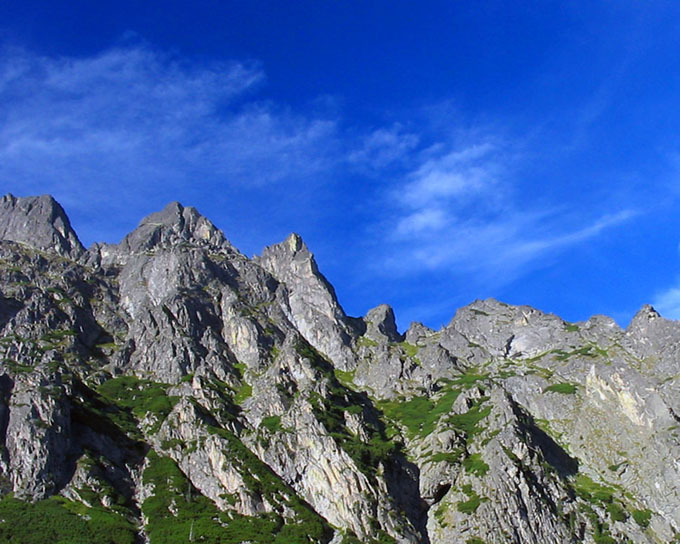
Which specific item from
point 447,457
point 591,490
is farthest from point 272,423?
point 591,490

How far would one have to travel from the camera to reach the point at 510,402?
18050cm

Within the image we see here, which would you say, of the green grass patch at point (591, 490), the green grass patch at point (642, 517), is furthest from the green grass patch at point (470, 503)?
the green grass patch at point (642, 517)

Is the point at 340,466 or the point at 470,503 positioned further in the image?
the point at 340,466

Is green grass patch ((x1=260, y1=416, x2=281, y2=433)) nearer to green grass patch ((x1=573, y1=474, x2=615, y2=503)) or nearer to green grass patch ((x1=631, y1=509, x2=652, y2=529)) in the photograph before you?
green grass patch ((x1=573, y1=474, x2=615, y2=503))

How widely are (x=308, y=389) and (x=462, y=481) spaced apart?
55.0m

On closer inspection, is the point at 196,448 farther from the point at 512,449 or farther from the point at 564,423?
the point at 564,423

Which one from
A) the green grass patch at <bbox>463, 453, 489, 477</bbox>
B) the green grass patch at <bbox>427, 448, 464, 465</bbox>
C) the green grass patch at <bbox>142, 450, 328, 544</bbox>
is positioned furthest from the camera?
the green grass patch at <bbox>427, 448, 464, 465</bbox>

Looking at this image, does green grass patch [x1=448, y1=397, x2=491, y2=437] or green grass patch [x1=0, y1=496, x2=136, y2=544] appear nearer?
green grass patch [x1=0, y1=496, x2=136, y2=544]

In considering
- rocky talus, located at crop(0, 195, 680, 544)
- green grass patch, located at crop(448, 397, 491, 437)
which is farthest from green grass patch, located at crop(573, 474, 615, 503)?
green grass patch, located at crop(448, 397, 491, 437)

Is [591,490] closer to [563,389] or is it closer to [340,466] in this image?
[563,389]

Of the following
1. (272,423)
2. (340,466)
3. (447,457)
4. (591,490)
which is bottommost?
(591,490)

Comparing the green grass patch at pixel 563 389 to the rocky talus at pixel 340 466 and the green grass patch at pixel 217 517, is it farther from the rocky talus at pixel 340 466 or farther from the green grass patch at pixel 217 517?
the green grass patch at pixel 217 517

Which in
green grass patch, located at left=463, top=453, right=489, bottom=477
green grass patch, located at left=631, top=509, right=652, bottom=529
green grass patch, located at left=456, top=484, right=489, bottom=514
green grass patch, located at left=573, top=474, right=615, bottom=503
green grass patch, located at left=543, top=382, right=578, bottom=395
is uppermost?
green grass patch, located at left=543, top=382, right=578, bottom=395

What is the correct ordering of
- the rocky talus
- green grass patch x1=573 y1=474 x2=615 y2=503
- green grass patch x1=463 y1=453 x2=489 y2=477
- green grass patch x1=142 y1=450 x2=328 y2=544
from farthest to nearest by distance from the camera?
green grass patch x1=463 y1=453 x2=489 y2=477, green grass patch x1=573 y1=474 x2=615 y2=503, the rocky talus, green grass patch x1=142 y1=450 x2=328 y2=544
